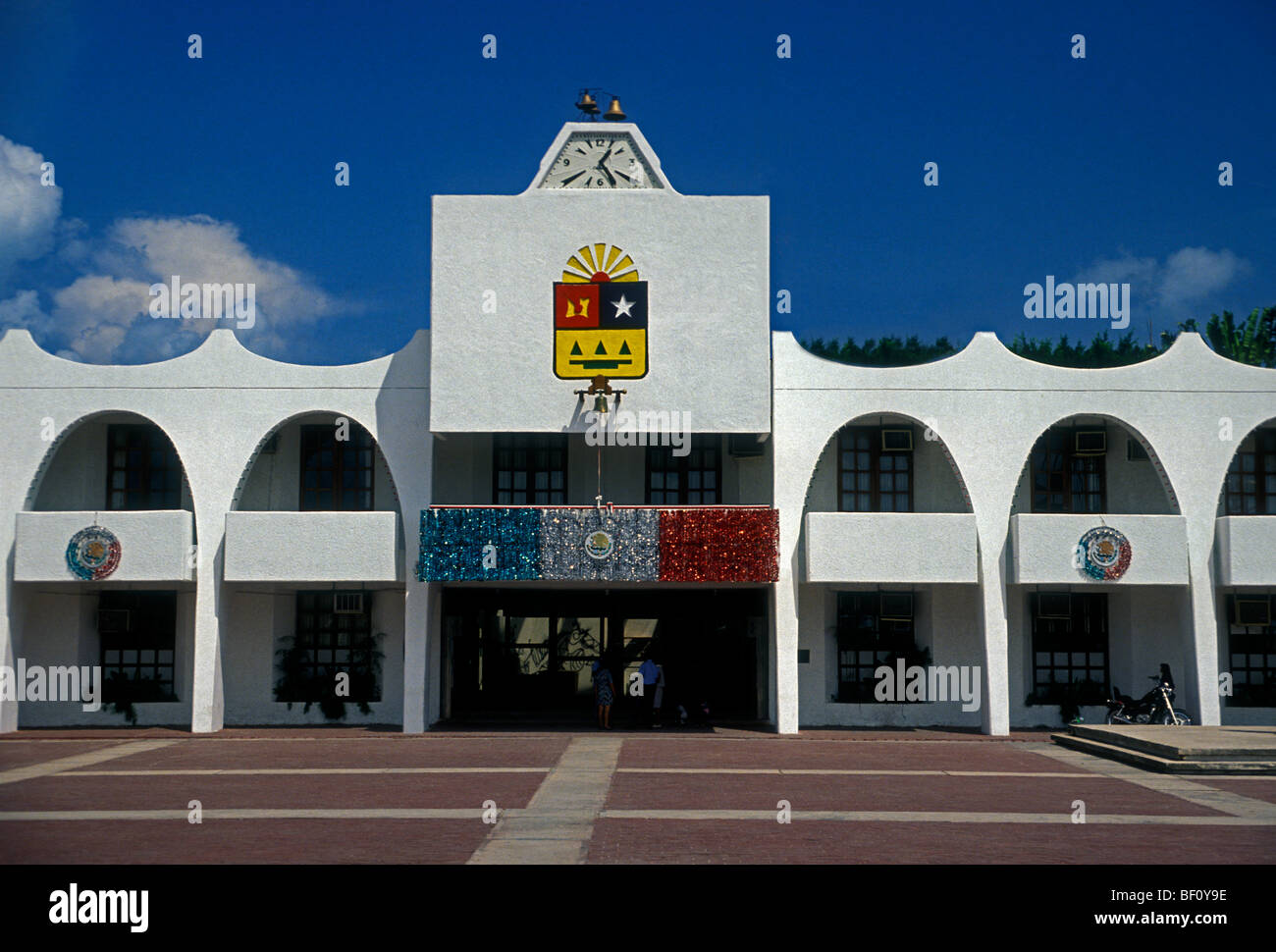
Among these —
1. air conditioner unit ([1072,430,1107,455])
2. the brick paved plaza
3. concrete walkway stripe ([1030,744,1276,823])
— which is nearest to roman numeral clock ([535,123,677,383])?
the brick paved plaza

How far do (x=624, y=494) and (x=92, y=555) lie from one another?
1072 cm

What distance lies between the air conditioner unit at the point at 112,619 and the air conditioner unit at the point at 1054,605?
1944 centimetres

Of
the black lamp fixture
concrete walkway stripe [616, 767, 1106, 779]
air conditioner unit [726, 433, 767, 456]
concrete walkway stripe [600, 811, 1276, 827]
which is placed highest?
the black lamp fixture

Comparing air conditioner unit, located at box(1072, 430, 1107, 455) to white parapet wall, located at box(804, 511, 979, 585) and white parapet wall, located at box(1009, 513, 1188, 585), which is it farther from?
white parapet wall, located at box(804, 511, 979, 585)

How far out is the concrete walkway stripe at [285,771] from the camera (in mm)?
18016

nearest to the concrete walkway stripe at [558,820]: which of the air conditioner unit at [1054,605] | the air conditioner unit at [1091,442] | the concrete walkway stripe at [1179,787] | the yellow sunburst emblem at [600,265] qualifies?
the concrete walkway stripe at [1179,787]

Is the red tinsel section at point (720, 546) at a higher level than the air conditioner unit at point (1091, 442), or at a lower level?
lower

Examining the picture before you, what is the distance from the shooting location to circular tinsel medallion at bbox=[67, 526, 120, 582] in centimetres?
2397

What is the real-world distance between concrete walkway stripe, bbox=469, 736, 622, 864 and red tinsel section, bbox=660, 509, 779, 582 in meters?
4.68

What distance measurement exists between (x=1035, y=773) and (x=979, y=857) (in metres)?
7.26

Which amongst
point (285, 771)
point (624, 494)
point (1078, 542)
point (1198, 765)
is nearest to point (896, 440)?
point (1078, 542)

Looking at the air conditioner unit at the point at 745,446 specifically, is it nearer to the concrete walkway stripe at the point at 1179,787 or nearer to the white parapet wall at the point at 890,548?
the white parapet wall at the point at 890,548

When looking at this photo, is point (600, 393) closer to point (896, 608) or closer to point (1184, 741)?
point (896, 608)
